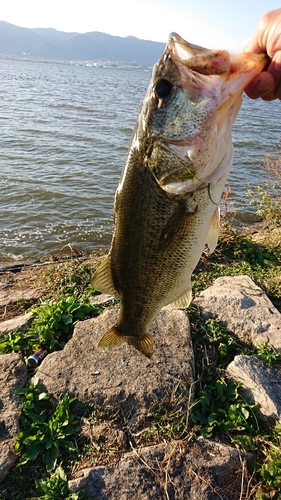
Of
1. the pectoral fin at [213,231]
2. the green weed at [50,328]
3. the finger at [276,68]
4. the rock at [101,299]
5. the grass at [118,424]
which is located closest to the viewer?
the finger at [276,68]

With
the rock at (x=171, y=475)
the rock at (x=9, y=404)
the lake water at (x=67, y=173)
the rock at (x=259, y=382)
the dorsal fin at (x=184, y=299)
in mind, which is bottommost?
the lake water at (x=67, y=173)

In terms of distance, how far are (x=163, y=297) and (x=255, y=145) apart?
14948 mm

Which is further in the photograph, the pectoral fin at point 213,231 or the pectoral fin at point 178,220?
the pectoral fin at point 213,231

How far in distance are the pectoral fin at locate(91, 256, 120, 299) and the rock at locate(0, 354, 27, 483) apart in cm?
151

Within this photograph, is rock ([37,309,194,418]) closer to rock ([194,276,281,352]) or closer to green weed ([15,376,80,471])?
green weed ([15,376,80,471])

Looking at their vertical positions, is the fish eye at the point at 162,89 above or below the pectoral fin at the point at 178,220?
above

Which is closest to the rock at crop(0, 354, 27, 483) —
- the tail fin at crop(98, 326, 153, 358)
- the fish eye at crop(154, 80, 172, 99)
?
the tail fin at crop(98, 326, 153, 358)

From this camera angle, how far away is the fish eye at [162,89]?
1982mm

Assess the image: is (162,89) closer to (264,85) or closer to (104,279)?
(264,85)

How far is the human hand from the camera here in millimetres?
2170

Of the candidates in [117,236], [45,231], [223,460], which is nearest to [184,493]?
[223,460]

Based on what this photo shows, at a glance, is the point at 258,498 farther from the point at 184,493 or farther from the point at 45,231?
the point at 45,231

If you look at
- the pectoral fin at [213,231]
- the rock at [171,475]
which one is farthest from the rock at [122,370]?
the pectoral fin at [213,231]

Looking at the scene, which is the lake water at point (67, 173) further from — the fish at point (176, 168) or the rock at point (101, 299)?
the fish at point (176, 168)
